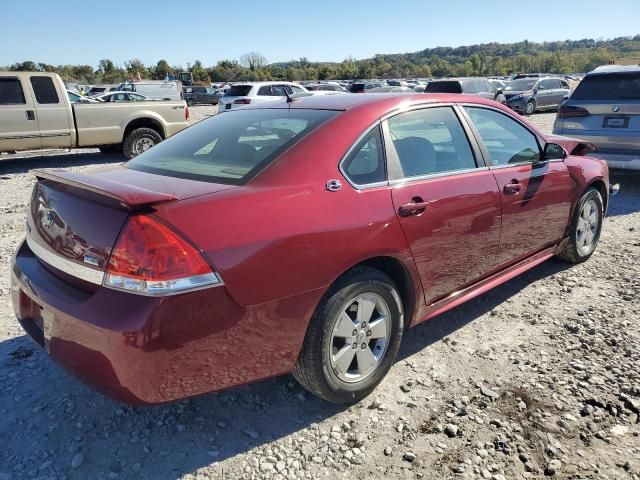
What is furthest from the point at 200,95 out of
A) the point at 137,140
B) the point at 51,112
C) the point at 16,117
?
the point at 16,117

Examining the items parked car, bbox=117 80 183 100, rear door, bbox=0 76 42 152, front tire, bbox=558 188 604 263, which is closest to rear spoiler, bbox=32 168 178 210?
front tire, bbox=558 188 604 263

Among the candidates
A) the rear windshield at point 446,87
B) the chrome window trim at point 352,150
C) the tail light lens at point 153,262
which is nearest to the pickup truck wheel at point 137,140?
the chrome window trim at point 352,150

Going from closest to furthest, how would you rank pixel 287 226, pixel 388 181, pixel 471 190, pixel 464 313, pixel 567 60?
1. pixel 287 226
2. pixel 388 181
3. pixel 471 190
4. pixel 464 313
5. pixel 567 60

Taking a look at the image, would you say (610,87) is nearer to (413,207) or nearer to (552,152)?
(552,152)

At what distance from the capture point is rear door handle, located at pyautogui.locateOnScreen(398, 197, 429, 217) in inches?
108

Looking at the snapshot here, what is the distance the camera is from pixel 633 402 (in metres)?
2.75

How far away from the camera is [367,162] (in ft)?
8.91

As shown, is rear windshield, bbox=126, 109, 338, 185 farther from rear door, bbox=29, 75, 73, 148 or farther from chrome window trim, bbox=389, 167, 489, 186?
rear door, bbox=29, 75, 73, 148

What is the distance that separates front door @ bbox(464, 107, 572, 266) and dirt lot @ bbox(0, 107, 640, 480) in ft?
2.14

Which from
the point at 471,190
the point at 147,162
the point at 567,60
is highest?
the point at 567,60

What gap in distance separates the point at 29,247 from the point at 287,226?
56.7 inches

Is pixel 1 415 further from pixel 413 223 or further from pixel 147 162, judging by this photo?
pixel 413 223

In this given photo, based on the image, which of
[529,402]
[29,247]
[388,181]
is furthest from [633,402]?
[29,247]

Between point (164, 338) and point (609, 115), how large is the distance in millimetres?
7300
